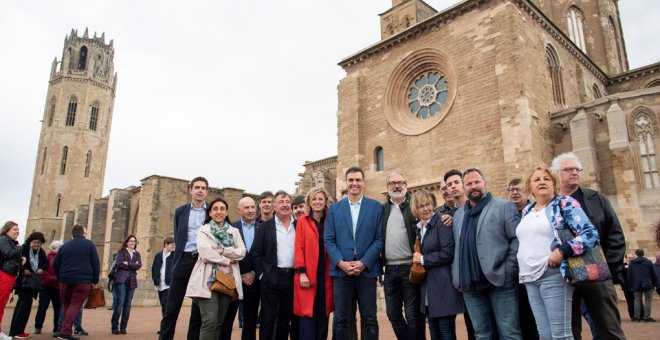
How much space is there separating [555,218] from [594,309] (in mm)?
744

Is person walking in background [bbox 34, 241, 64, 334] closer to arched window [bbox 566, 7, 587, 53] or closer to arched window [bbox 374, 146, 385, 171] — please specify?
arched window [bbox 374, 146, 385, 171]

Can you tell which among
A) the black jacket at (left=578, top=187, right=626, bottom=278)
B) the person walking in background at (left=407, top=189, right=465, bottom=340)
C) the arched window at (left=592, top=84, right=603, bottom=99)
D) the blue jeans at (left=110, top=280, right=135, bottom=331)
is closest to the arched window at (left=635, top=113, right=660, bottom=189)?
the arched window at (left=592, top=84, right=603, bottom=99)

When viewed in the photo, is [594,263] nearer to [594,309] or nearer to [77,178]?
[594,309]

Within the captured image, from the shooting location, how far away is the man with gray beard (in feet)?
14.5

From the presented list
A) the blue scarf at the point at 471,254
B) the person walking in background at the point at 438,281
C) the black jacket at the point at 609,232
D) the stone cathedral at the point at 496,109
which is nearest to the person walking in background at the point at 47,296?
the person walking in background at the point at 438,281

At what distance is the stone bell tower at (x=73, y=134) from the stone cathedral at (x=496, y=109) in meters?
38.9

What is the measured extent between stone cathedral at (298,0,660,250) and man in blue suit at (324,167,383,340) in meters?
10.9

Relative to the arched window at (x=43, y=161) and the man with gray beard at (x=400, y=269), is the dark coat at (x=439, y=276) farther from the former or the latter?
the arched window at (x=43, y=161)

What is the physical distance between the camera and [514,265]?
3.79m

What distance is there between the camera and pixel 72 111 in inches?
1922

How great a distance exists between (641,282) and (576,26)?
2188cm

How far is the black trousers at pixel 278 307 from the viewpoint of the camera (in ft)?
15.5

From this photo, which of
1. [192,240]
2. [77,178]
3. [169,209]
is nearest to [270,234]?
[192,240]

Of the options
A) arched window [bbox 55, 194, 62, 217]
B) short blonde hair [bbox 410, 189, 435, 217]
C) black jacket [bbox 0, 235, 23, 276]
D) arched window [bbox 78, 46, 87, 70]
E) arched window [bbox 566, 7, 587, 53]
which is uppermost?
arched window [bbox 78, 46, 87, 70]
